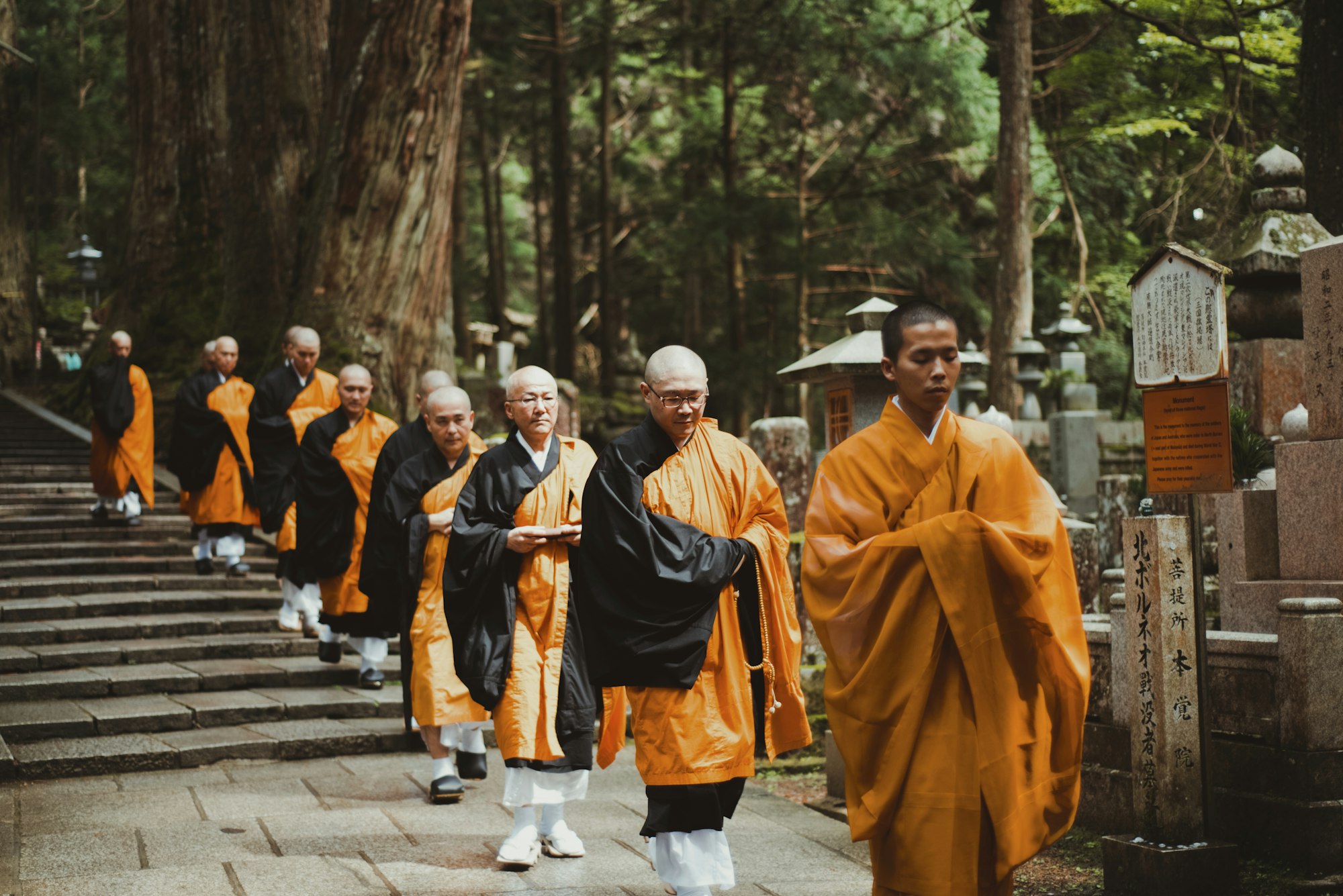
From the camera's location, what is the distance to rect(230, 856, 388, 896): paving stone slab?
459cm

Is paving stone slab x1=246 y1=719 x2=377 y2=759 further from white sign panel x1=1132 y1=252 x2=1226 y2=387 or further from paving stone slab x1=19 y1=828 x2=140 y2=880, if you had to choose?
white sign panel x1=1132 y1=252 x2=1226 y2=387

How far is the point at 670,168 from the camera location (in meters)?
23.9

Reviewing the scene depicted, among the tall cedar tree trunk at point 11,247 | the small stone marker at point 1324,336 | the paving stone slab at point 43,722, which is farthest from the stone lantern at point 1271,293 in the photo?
the tall cedar tree trunk at point 11,247

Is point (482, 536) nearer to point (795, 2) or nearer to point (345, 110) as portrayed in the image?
point (345, 110)

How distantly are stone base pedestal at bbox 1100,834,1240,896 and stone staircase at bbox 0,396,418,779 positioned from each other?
4211 millimetres

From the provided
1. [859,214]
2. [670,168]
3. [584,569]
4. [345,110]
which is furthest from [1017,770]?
[670,168]

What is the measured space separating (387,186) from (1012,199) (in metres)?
8.36

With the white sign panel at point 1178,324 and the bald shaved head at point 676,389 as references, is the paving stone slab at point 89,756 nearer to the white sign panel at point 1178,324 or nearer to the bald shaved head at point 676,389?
the bald shaved head at point 676,389

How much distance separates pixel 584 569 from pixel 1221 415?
2494 millimetres

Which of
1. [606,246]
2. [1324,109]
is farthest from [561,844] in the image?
[606,246]

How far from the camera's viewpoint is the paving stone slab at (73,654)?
8195 mm

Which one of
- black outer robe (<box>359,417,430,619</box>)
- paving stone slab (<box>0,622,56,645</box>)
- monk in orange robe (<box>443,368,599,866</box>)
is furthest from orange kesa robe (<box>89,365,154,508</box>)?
monk in orange robe (<box>443,368,599,866</box>)

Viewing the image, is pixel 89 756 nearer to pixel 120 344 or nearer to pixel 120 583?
pixel 120 583

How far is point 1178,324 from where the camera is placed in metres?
5.01
